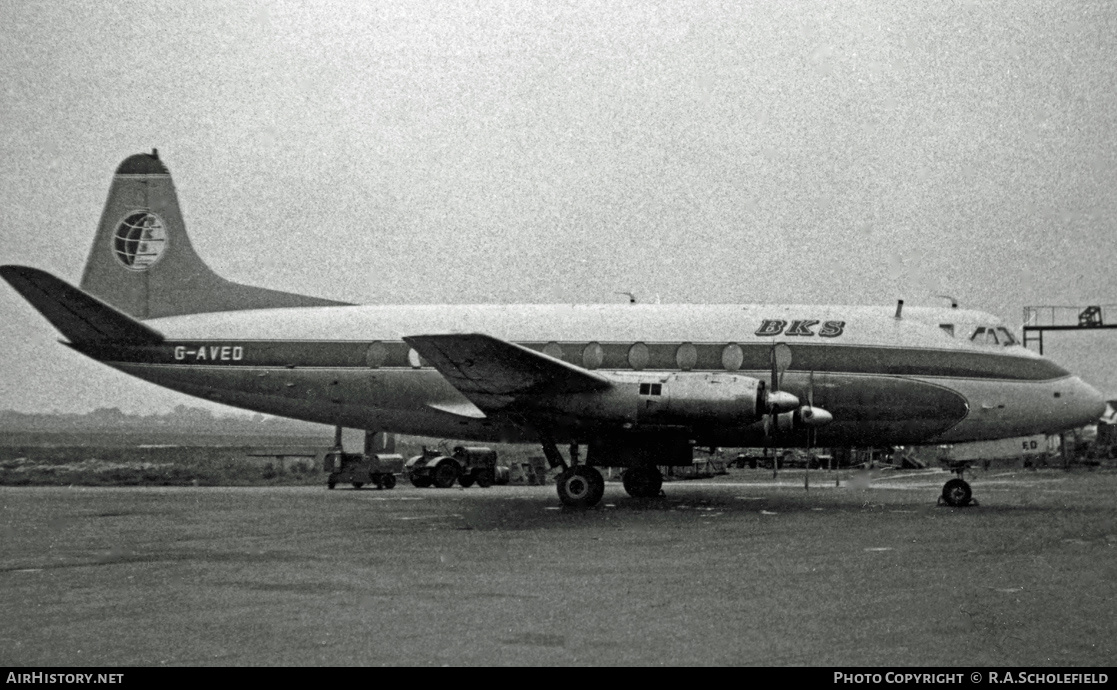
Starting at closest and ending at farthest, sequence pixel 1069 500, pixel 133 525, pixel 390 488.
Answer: pixel 133 525 → pixel 1069 500 → pixel 390 488

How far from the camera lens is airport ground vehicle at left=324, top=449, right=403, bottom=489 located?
1089 inches

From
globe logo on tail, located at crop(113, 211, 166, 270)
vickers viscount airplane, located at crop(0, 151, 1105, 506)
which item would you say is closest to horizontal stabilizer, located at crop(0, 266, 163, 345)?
vickers viscount airplane, located at crop(0, 151, 1105, 506)

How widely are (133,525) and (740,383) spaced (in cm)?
1047

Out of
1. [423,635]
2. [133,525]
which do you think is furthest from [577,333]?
[423,635]

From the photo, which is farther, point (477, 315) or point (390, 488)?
point (390, 488)

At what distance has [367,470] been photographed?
2769 centimetres

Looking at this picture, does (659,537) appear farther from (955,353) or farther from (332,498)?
(332,498)

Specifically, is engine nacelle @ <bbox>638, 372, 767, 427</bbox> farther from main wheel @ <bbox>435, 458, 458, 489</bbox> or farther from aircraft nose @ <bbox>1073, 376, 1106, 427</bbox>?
main wheel @ <bbox>435, 458, 458, 489</bbox>

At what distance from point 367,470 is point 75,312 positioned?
30.2ft

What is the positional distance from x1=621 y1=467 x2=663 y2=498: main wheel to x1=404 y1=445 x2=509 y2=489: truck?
24.4 ft

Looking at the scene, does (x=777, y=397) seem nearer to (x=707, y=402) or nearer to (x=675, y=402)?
(x=707, y=402)

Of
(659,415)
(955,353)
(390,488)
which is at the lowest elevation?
(390,488)
